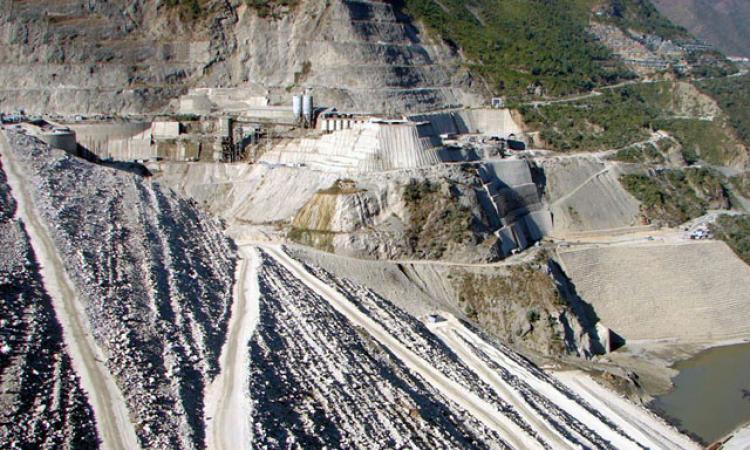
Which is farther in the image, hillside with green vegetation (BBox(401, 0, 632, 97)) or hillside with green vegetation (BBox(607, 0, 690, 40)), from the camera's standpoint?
hillside with green vegetation (BBox(607, 0, 690, 40))

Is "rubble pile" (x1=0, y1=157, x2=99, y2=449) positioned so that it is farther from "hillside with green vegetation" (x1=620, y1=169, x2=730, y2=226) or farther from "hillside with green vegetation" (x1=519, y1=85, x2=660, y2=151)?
"hillside with green vegetation" (x1=519, y1=85, x2=660, y2=151)

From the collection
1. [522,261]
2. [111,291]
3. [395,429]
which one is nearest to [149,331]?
[111,291]

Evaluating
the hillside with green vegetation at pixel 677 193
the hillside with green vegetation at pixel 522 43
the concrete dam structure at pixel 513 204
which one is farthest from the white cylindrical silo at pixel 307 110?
the hillside with green vegetation at pixel 522 43

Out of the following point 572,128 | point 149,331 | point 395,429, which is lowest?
point 395,429

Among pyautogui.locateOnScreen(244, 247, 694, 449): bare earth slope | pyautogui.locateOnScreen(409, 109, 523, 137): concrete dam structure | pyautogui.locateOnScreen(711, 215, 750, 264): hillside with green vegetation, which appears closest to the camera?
pyautogui.locateOnScreen(244, 247, 694, 449): bare earth slope

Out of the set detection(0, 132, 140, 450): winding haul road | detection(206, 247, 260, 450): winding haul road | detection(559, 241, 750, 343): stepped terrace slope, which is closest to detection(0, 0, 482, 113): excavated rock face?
detection(559, 241, 750, 343): stepped terrace slope

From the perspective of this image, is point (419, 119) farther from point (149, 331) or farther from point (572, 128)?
point (149, 331)

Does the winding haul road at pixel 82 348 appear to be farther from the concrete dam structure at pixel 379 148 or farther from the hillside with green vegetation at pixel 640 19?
the hillside with green vegetation at pixel 640 19
